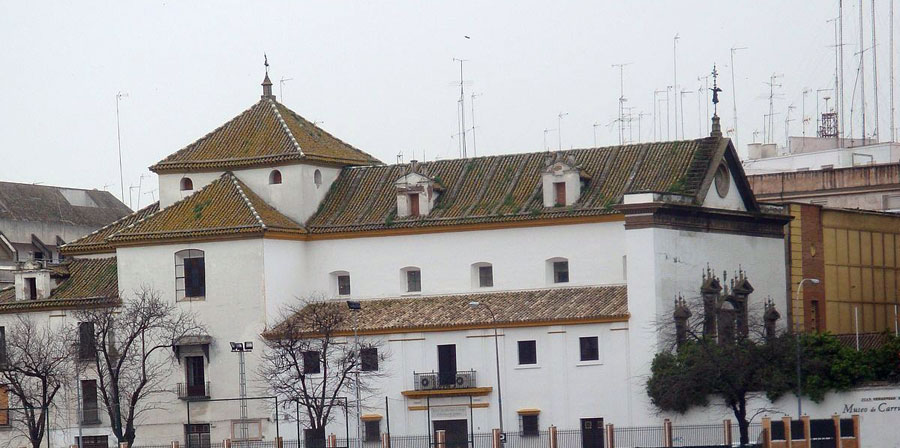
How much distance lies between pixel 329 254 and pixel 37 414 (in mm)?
15469

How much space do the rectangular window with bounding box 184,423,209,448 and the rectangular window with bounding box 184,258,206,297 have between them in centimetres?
588

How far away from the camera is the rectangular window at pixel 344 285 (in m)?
83.6

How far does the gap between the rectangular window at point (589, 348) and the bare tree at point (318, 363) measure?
28.9 ft

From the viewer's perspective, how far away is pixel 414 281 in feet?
271

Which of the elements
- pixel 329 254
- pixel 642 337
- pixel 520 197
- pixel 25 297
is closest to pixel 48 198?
pixel 25 297

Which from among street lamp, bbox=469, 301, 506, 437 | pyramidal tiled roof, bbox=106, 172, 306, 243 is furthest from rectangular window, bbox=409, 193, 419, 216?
street lamp, bbox=469, 301, 506, 437

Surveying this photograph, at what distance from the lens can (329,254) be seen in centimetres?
8381

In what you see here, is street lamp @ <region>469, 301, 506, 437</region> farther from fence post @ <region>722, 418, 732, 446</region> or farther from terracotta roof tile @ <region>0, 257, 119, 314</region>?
terracotta roof tile @ <region>0, 257, 119, 314</region>

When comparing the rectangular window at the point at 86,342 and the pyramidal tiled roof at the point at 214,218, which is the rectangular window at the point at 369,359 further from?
the rectangular window at the point at 86,342

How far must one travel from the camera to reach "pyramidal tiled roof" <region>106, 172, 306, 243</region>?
268ft

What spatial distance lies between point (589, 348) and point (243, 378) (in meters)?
15.7

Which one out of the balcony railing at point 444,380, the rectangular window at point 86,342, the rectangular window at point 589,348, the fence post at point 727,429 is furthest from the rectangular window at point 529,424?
the rectangular window at point 86,342

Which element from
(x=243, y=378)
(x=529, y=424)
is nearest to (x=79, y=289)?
(x=243, y=378)

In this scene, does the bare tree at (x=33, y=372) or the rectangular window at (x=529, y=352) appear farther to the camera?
the bare tree at (x=33, y=372)
